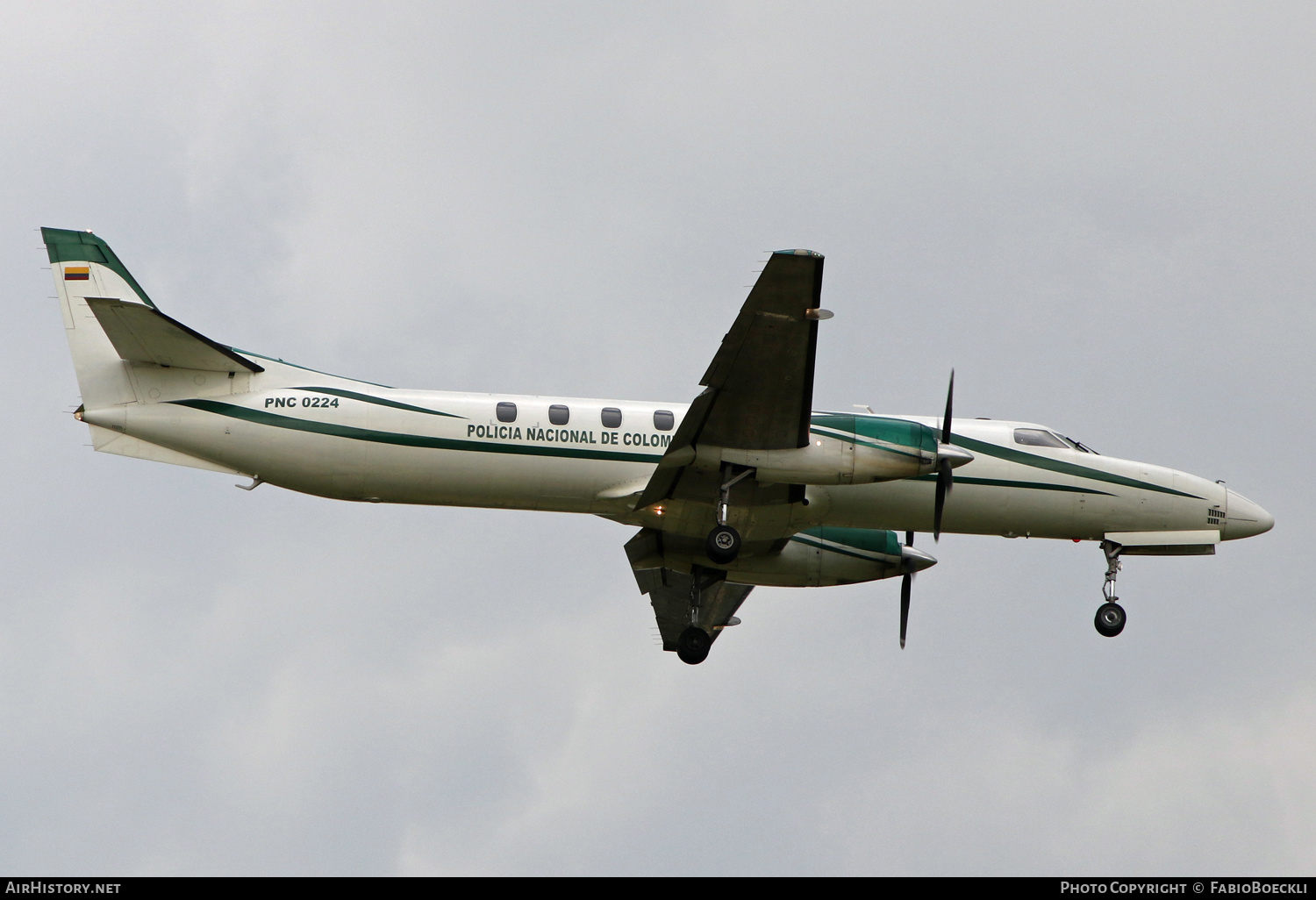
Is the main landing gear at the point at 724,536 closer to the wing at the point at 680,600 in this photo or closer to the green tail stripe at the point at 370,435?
the green tail stripe at the point at 370,435

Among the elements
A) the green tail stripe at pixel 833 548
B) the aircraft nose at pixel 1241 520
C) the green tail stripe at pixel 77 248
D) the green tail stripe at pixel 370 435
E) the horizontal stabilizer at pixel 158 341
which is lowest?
the green tail stripe at pixel 833 548

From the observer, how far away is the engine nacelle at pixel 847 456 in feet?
67.7

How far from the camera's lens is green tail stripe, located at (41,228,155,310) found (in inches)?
896

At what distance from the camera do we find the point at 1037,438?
2366 centimetres

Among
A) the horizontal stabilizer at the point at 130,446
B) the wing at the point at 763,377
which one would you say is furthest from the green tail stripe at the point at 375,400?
the wing at the point at 763,377

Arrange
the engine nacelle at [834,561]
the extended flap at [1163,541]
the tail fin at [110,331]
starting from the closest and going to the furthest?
the tail fin at [110,331]
the extended flap at [1163,541]
the engine nacelle at [834,561]

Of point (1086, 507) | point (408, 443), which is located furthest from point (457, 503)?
point (1086, 507)

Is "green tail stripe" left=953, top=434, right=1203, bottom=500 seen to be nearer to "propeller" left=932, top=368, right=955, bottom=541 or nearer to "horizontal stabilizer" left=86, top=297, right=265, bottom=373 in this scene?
"propeller" left=932, top=368, right=955, bottom=541

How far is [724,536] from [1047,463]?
19.7ft

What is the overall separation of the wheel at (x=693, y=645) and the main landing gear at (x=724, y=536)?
13.7ft

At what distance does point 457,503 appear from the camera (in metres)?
22.2

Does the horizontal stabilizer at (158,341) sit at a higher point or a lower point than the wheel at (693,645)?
higher

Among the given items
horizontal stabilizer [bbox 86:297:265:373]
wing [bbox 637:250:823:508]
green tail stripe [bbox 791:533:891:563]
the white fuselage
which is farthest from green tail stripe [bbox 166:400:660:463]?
green tail stripe [bbox 791:533:891:563]

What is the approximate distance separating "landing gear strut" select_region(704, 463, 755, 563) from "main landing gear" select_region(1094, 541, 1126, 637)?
22.3 ft
